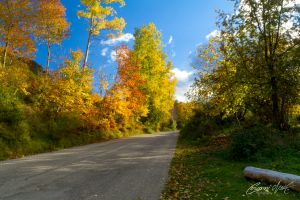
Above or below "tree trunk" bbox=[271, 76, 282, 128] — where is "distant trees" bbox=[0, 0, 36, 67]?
above

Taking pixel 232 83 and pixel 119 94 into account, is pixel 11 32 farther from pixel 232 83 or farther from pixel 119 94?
pixel 232 83

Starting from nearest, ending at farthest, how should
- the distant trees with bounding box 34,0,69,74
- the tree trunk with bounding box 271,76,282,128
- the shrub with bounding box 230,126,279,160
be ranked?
the shrub with bounding box 230,126,279,160
the tree trunk with bounding box 271,76,282,128
the distant trees with bounding box 34,0,69,74

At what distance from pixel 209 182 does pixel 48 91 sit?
17.3m

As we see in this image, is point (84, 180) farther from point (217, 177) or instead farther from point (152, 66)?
point (152, 66)

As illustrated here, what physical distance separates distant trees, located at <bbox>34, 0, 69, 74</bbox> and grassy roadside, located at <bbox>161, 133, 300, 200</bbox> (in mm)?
18609

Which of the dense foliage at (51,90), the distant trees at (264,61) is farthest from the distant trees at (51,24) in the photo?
the distant trees at (264,61)

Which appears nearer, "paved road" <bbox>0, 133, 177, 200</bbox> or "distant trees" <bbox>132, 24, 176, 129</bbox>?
"paved road" <bbox>0, 133, 177, 200</bbox>

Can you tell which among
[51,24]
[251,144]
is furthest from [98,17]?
[251,144]

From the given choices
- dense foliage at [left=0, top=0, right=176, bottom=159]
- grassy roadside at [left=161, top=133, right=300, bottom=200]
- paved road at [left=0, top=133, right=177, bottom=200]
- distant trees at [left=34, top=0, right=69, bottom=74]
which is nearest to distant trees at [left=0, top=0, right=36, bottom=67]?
dense foliage at [left=0, top=0, right=176, bottom=159]

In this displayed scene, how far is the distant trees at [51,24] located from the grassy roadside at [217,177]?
61.1 feet

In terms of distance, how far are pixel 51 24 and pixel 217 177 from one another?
23.5 meters

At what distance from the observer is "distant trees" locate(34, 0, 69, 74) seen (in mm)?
27219

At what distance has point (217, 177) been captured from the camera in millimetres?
10508

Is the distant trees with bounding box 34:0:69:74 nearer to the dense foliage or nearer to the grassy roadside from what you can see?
the dense foliage
